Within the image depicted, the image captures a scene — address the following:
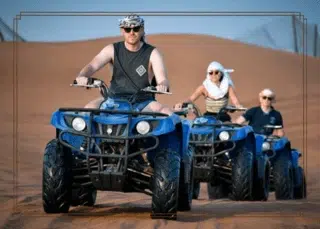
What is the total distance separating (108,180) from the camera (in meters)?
10.4

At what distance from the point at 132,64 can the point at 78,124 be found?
99 cm

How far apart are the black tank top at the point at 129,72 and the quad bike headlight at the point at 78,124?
0.66 m

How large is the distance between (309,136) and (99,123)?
82.7 ft

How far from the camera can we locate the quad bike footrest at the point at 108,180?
10.3m

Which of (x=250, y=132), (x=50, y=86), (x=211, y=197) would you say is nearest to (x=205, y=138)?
(x=250, y=132)

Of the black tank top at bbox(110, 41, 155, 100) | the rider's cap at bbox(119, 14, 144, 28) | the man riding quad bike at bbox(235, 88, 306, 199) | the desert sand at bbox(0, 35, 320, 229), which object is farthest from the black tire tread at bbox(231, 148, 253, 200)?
the rider's cap at bbox(119, 14, 144, 28)

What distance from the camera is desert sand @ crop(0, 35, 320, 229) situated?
10.6 metres

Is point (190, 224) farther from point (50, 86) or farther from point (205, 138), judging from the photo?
point (50, 86)

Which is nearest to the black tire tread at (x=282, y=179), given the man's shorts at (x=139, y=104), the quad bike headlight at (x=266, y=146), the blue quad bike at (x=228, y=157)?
the quad bike headlight at (x=266, y=146)

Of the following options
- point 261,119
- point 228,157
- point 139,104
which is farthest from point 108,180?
point 261,119

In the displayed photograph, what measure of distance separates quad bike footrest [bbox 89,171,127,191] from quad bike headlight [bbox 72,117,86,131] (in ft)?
1.49

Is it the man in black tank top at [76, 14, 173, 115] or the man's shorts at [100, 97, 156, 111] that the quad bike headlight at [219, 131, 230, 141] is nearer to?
the man in black tank top at [76, 14, 173, 115]

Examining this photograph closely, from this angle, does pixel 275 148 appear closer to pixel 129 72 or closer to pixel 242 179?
pixel 242 179

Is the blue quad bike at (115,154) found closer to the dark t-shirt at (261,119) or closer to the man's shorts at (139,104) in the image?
the man's shorts at (139,104)
